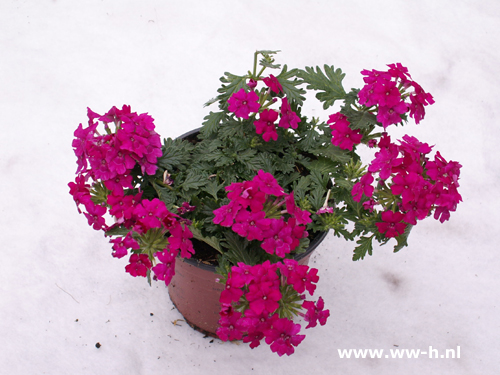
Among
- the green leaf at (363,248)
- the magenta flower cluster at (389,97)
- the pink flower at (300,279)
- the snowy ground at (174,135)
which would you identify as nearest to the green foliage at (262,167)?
the green leaf at (363,248)

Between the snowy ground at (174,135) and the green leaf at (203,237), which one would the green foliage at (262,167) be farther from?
the snowy ground at (174,135)

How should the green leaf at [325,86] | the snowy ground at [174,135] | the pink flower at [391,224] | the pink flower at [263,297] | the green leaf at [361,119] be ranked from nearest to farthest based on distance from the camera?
the pink flower at [263,297], the pink flower at [391,224], the green leaf at [361,119], the green leaf at [325,86], the snowy ground at [174,135]

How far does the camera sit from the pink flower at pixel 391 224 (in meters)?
1.54

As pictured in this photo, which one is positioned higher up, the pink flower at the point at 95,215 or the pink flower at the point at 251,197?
the pink flower at the point at 251,197

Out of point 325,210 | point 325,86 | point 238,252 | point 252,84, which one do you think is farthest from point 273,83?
point 238,252

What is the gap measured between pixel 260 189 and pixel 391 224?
18.7 inches

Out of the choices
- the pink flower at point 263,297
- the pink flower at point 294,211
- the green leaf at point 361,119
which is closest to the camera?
the pink flower at point 263,297

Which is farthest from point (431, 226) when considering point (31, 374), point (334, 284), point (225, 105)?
point (31, 374)

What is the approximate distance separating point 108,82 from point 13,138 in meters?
0.68

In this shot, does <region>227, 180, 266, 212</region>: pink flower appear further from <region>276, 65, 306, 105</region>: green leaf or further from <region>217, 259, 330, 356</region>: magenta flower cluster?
<region>276, 65, 306, 105</region>: green leaf

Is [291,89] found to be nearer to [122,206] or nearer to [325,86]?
[325,86]

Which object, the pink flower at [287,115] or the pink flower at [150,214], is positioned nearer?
the pink flower at [150,214]

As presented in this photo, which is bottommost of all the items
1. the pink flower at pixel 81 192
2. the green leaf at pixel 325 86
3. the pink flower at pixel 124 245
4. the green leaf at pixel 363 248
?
the pink flower at pixel 124 245

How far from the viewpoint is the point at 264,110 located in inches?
67.2
